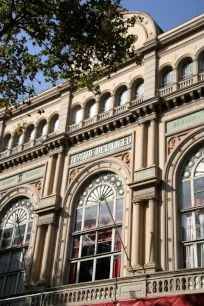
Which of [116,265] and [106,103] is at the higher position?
[106,103]

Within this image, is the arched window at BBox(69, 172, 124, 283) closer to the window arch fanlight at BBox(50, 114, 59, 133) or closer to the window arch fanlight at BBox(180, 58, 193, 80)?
the window arch fanlight at BBox(50, 114, 59, 133)

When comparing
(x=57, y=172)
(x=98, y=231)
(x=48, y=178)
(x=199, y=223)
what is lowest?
(x=199, y=223)

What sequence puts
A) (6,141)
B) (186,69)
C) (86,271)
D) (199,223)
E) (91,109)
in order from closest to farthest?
(199,223)
(86,271)
(186,69)
(91,109)
(6,141)

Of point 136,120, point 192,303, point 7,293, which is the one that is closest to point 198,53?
point 136,120

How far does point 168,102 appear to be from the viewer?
80.2 feet

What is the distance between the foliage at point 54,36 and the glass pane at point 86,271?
908cm

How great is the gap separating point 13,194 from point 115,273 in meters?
10.8

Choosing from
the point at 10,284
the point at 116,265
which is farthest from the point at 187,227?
the point at 10,284

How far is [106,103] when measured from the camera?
1133 inches

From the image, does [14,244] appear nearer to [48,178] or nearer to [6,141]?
[48,178]

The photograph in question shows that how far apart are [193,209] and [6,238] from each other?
42.5 ft

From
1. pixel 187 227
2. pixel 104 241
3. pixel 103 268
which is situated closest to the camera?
pixel 187 227

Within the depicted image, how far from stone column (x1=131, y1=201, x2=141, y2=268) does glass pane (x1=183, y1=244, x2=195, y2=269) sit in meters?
2.14

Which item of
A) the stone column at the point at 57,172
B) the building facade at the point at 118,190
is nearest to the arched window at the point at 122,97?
the building facade at the point at 118,190
